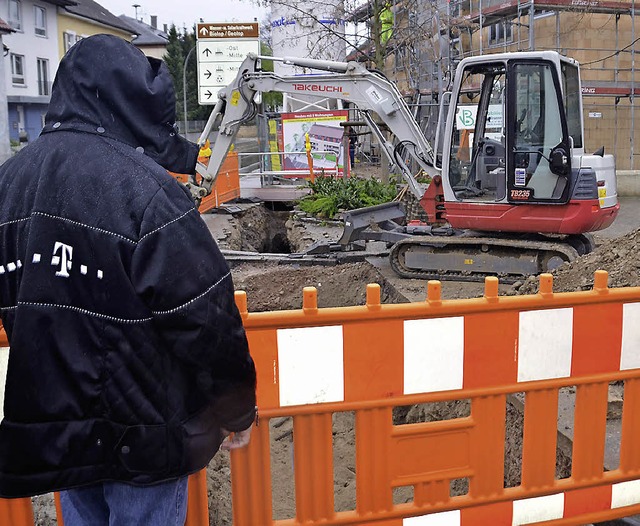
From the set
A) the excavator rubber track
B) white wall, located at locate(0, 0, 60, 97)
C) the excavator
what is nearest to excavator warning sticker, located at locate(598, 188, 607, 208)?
the excavator

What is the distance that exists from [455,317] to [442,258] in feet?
23.7

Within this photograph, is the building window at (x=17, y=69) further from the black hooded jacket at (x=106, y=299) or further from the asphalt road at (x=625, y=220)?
the black hooded jacket at (x=106, y=299)

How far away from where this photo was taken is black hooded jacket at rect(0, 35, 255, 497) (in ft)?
6.73

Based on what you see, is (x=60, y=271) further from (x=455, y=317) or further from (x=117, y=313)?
(x=455, y=317)

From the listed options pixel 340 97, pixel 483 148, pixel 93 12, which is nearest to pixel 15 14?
pixel 93 12

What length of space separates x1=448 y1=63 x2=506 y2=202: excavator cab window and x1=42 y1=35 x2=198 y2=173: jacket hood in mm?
8095

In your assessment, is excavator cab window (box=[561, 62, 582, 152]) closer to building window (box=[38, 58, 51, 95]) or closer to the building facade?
the building facade

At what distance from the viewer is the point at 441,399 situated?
10.7 ft

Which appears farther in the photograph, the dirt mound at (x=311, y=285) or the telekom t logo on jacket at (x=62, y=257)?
the dirt mound at (x=311, y=285)

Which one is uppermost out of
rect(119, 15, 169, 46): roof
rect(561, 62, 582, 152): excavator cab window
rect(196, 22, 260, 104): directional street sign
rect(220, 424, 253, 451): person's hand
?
rect(119, 15, 169, 46): roof

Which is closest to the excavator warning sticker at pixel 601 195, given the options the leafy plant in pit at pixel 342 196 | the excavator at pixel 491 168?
the excavator at pixel 491 168

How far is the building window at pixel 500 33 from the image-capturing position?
64.8 ft

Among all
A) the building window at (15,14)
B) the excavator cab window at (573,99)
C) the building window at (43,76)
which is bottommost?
the excavator cab window at (573,99)

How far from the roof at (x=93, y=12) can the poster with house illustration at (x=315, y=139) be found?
4226 cm
